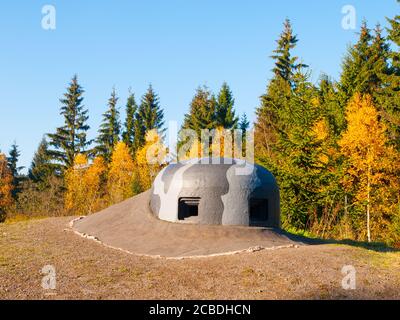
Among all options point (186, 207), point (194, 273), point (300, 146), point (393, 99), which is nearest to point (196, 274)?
point (194, 273)

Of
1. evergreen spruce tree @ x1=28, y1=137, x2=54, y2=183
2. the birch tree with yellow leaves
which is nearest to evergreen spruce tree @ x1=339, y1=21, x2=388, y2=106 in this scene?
the birch tree with yellow leaves

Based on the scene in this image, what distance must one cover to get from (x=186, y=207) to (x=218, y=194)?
4.38ft

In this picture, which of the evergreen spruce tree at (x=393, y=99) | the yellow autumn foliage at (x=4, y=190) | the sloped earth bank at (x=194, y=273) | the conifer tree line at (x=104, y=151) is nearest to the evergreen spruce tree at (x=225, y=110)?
the conifer tree line at (x=104, y=151)

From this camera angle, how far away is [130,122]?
43.6 m

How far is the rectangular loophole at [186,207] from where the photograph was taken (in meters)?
12.9

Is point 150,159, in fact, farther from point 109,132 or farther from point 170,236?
point 170,236

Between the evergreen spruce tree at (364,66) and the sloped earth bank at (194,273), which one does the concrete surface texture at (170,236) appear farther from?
the evergreen spruce tree at (364,66)

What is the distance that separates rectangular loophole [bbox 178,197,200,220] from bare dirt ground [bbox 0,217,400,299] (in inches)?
113

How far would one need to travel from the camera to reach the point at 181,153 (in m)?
36.5

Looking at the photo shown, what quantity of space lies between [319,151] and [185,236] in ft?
28.7

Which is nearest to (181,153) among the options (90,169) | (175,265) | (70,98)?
(90,169)

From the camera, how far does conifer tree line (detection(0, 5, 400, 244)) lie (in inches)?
698

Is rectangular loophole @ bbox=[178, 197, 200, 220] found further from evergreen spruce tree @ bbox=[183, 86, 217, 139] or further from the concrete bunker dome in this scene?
evergreen spruce tree @ bbox=[183, 86, 217, 139]
